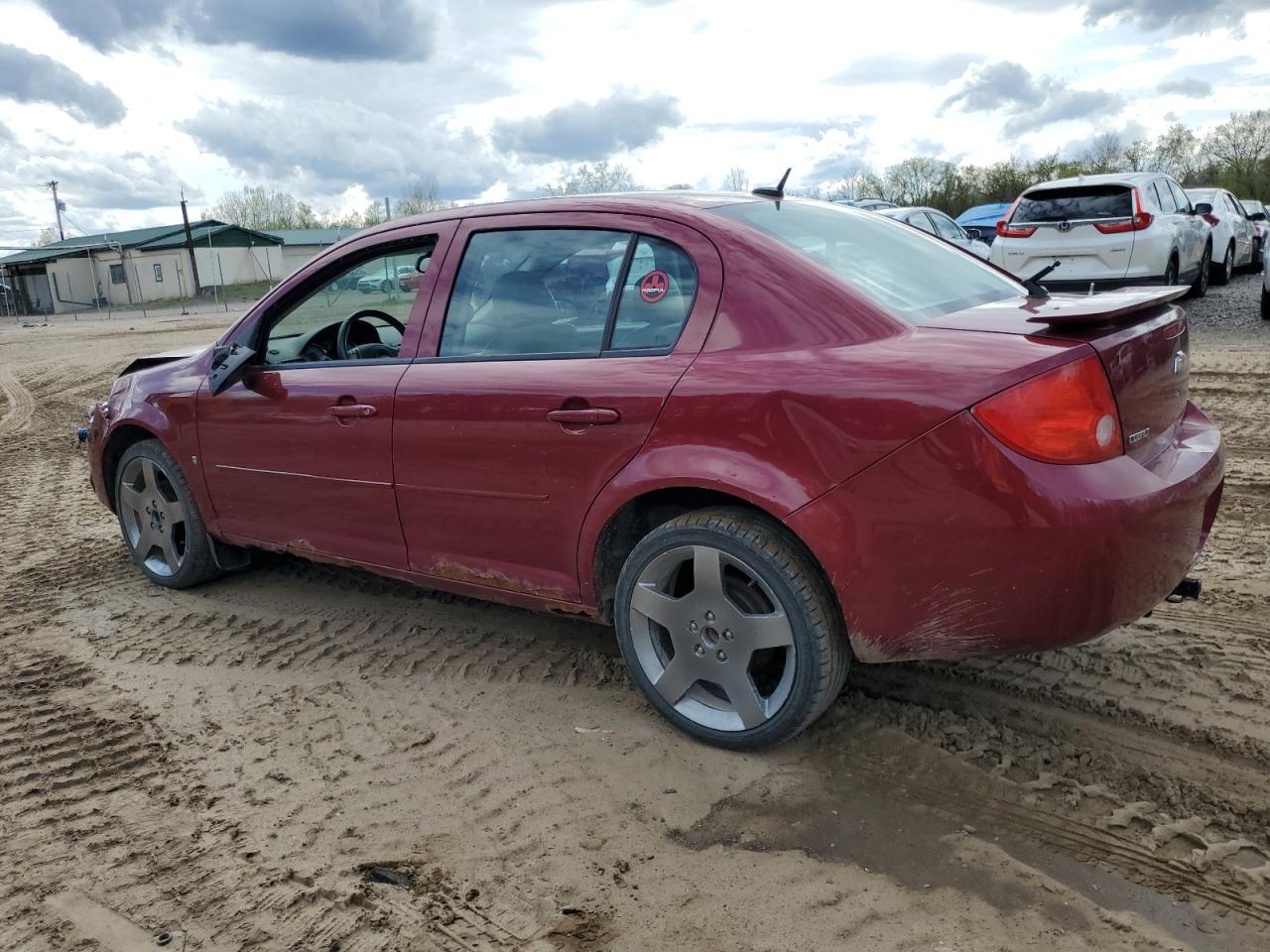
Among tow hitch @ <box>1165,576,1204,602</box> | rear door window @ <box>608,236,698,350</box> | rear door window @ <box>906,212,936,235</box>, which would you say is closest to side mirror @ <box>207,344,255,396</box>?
rear door window @ <box>608,236,698,350</box>

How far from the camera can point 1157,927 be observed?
2.31 meters

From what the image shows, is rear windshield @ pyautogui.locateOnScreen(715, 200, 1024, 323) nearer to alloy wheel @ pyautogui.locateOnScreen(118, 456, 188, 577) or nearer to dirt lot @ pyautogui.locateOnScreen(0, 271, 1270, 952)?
dirt lot @ pyautogui.locateOnScreen(0, 271, 1270, 952)

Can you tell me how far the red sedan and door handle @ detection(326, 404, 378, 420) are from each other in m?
0.01

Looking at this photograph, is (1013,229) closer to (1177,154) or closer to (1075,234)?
(1075,234)

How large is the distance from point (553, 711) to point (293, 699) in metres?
0.98

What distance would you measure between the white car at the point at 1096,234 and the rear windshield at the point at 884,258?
852 cm

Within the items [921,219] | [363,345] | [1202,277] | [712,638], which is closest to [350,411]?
[363,345]

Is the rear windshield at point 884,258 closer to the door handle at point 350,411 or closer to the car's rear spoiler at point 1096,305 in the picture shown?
the car's rear spoiler at point 1096,305

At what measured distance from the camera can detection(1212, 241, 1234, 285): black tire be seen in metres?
15.6

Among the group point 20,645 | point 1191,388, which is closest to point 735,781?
point 20,645

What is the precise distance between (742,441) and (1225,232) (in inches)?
615

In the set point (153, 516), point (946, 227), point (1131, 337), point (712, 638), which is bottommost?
point (712, 638)

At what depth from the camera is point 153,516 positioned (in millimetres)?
4988

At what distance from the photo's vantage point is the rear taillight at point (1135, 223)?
11.5 m
